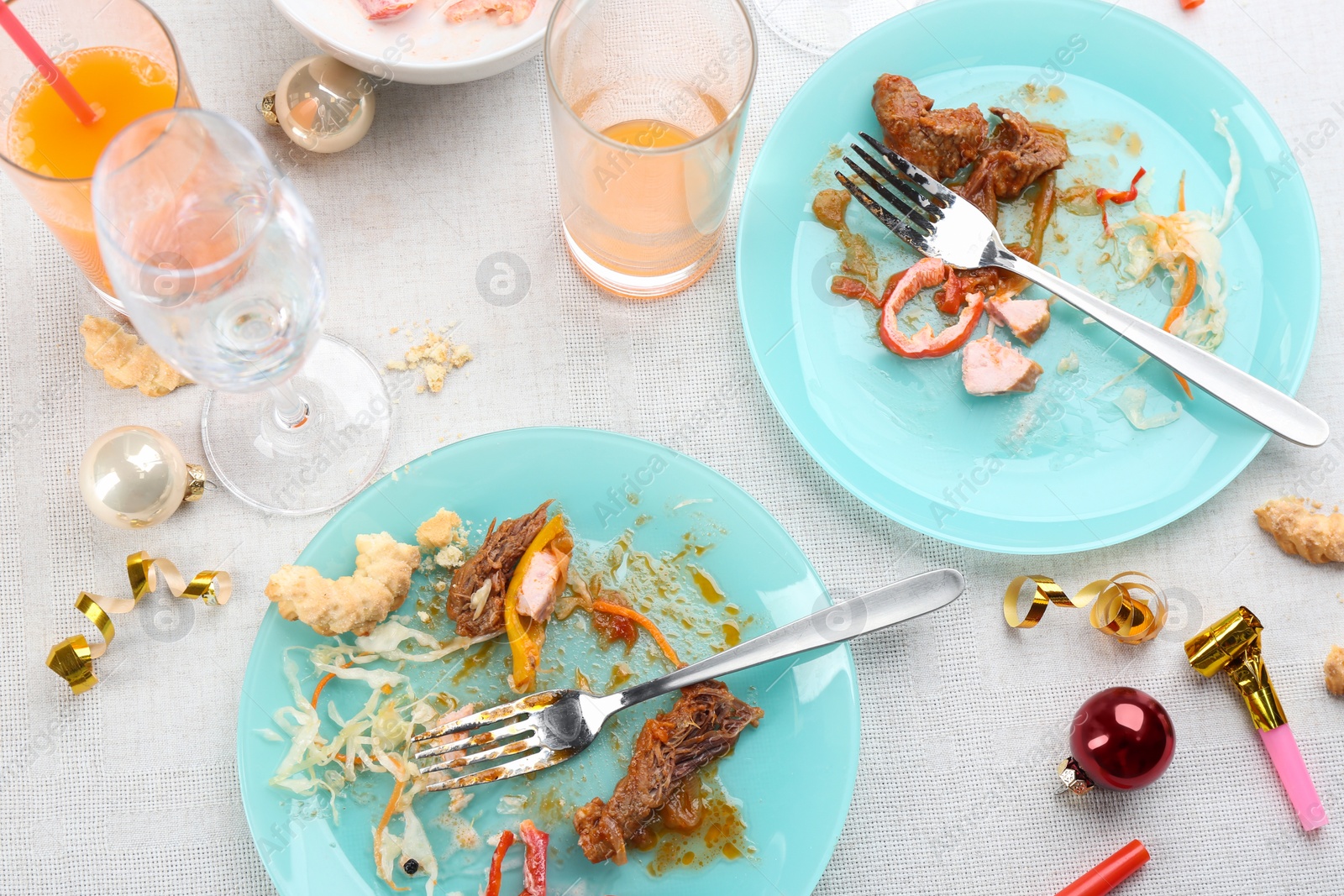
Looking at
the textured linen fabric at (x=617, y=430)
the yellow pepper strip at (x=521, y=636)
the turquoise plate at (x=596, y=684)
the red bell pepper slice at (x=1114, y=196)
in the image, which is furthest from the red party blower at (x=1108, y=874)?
the red bell pepper slice at (x=1114, y=196)

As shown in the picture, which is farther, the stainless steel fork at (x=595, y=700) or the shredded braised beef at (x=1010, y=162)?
the shredded braised beef at (x=1010, y=162)

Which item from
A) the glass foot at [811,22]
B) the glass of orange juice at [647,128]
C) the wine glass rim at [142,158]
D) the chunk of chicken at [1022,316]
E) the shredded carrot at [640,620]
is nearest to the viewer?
the wine glass rim at [142,158]

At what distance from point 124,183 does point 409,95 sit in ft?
2.44

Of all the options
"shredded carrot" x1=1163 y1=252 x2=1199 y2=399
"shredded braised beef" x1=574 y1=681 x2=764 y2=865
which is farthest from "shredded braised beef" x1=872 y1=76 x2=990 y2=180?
"shredded braised beef" x1=574 y1=681 x2=764 y2=865

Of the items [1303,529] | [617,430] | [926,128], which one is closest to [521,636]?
[617,430]

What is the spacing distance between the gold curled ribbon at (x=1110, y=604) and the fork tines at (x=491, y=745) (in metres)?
0.87

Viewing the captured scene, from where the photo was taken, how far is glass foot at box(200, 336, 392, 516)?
5.96 feet

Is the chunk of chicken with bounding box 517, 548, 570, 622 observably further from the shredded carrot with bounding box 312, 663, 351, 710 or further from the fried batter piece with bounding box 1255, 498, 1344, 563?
the fried batter piece with bounding box 1255, 498, 1344, 563

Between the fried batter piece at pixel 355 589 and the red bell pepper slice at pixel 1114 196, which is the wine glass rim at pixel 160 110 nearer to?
the fried batter piece at pixel 355 589

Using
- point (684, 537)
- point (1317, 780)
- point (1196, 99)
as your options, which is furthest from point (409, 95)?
point (1317, 780)

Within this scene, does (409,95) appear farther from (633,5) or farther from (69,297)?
(69,297)

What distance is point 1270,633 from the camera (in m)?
1.84

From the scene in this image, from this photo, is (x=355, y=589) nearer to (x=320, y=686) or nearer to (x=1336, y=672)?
(x=320, y=686)

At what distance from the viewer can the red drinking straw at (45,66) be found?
4.86 feet
